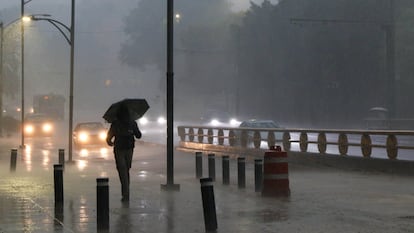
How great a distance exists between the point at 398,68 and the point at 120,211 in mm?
49825

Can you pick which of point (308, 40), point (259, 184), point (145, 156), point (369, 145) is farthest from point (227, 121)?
A: point (259, 184)

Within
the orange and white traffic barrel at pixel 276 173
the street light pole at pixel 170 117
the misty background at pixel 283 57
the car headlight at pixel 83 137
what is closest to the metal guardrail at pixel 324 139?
the car headlight at pixel 83 137

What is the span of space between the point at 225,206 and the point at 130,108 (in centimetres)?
305

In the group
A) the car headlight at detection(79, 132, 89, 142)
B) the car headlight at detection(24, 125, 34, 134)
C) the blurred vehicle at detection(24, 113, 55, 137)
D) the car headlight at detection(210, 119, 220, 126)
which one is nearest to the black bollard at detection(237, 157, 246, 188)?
the car headlight at detection(79, 132, 89, 142)

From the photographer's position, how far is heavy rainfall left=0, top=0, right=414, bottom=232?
24.4 meters

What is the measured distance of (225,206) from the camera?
1284cm

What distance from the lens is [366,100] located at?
64.1m

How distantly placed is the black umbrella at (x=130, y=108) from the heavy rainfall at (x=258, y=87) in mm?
1770

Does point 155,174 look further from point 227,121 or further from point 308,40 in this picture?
point 227,121

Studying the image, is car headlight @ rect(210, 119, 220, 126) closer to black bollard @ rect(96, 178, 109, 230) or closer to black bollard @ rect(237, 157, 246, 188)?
black bollard @ rect(237, 157, 246, 188)

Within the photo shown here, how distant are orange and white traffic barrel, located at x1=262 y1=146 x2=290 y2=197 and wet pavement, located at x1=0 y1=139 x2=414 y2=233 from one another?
32 centimetres

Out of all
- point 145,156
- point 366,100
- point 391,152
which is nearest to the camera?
point 391,152

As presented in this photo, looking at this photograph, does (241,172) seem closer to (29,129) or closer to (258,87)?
(29,129)

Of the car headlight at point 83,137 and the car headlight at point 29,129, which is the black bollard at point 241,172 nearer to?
the car headlight at point 83,137
